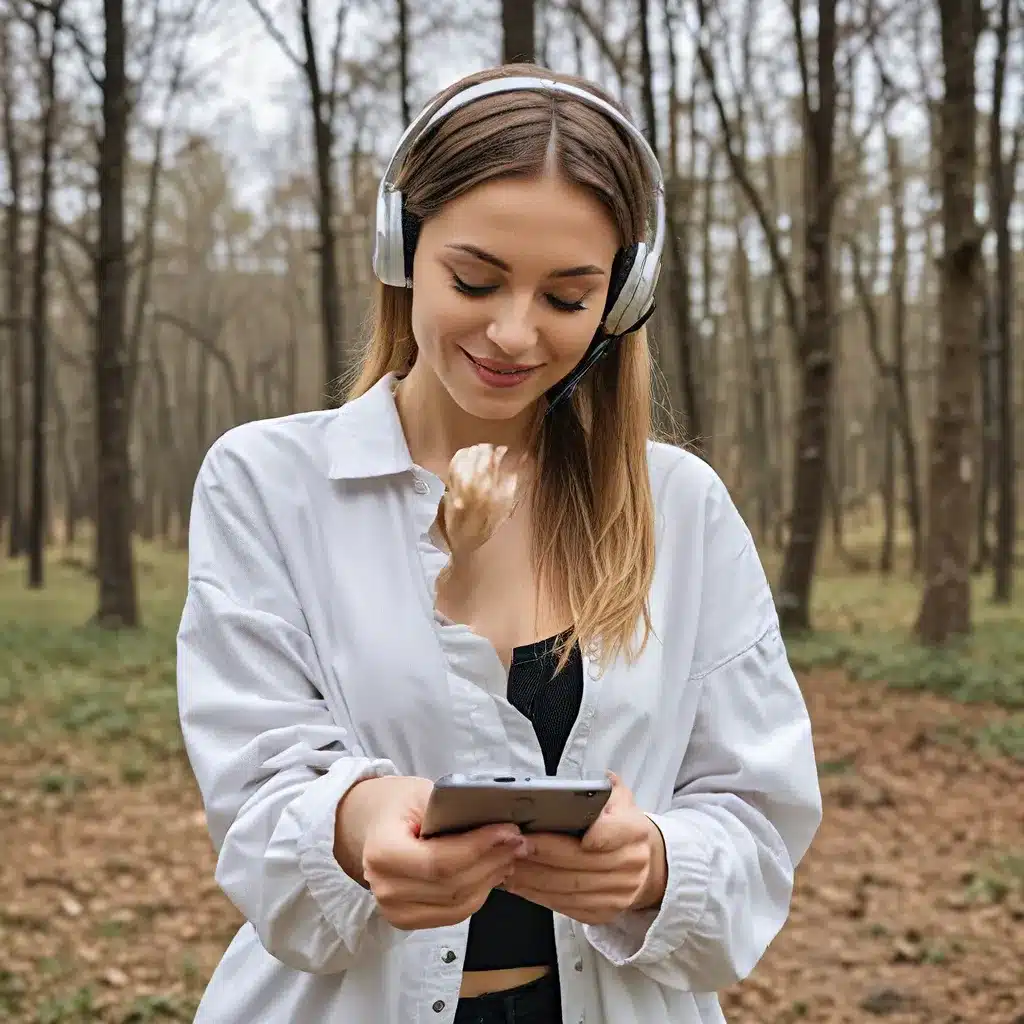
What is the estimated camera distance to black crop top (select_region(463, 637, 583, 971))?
1.51 metres

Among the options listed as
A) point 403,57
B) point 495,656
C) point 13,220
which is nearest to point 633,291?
point 495,656

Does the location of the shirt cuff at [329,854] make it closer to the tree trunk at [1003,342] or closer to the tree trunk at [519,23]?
the tree trunk at [519,23]

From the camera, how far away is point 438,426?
1.72 meters

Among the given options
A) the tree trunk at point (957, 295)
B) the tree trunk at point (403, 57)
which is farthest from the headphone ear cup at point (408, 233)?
the tree trunk at point (403, 57)

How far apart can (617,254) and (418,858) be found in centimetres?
84

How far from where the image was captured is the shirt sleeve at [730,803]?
1429mm

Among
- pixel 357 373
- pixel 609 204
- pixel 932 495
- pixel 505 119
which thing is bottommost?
pixel 932 495

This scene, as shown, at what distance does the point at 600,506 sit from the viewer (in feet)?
5.52

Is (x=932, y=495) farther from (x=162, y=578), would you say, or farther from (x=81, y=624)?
(x=162, y=578)

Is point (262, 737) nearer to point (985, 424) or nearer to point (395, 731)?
point (395, 731)

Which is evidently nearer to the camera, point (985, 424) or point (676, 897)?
point (676, 897)

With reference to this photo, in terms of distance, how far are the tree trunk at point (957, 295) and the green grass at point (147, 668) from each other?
1.42 metres

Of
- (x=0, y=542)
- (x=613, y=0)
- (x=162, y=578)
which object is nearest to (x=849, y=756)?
(x=613, y=0)

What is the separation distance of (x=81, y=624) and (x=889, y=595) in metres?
11.1
